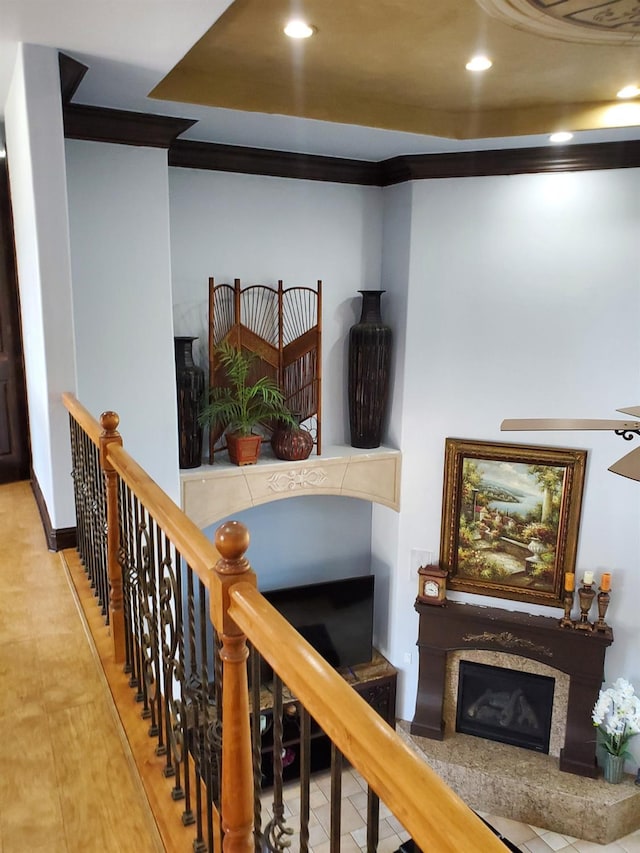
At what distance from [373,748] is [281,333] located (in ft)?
16.0

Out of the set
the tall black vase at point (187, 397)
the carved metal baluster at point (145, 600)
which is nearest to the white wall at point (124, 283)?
the tall black vase at point (187, 397)

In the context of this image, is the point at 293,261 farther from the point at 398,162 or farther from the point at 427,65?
the point at 427,65

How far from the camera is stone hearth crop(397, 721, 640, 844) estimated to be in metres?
5.44

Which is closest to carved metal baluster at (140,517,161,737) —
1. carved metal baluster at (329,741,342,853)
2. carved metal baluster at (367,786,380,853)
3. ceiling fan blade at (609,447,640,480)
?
carved metal baluster at (329,741,342,853)

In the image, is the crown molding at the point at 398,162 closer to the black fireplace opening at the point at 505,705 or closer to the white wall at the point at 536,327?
the white wall at the point at 536,327

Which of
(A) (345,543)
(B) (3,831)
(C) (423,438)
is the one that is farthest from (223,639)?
(A) (345,543)

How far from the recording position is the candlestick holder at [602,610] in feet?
17.8

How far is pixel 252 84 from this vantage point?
4109 millimetres

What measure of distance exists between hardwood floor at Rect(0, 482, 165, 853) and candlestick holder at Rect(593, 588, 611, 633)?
4334mm

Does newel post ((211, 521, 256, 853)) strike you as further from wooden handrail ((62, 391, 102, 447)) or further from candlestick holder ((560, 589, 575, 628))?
candlestick holder ((560, 589, 575, 628))

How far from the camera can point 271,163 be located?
5.29 m

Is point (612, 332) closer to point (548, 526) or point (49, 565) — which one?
point (548, 526)

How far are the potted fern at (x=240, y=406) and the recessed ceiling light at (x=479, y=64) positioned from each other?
254 centimetres

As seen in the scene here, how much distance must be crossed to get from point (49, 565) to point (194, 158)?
330 cm
